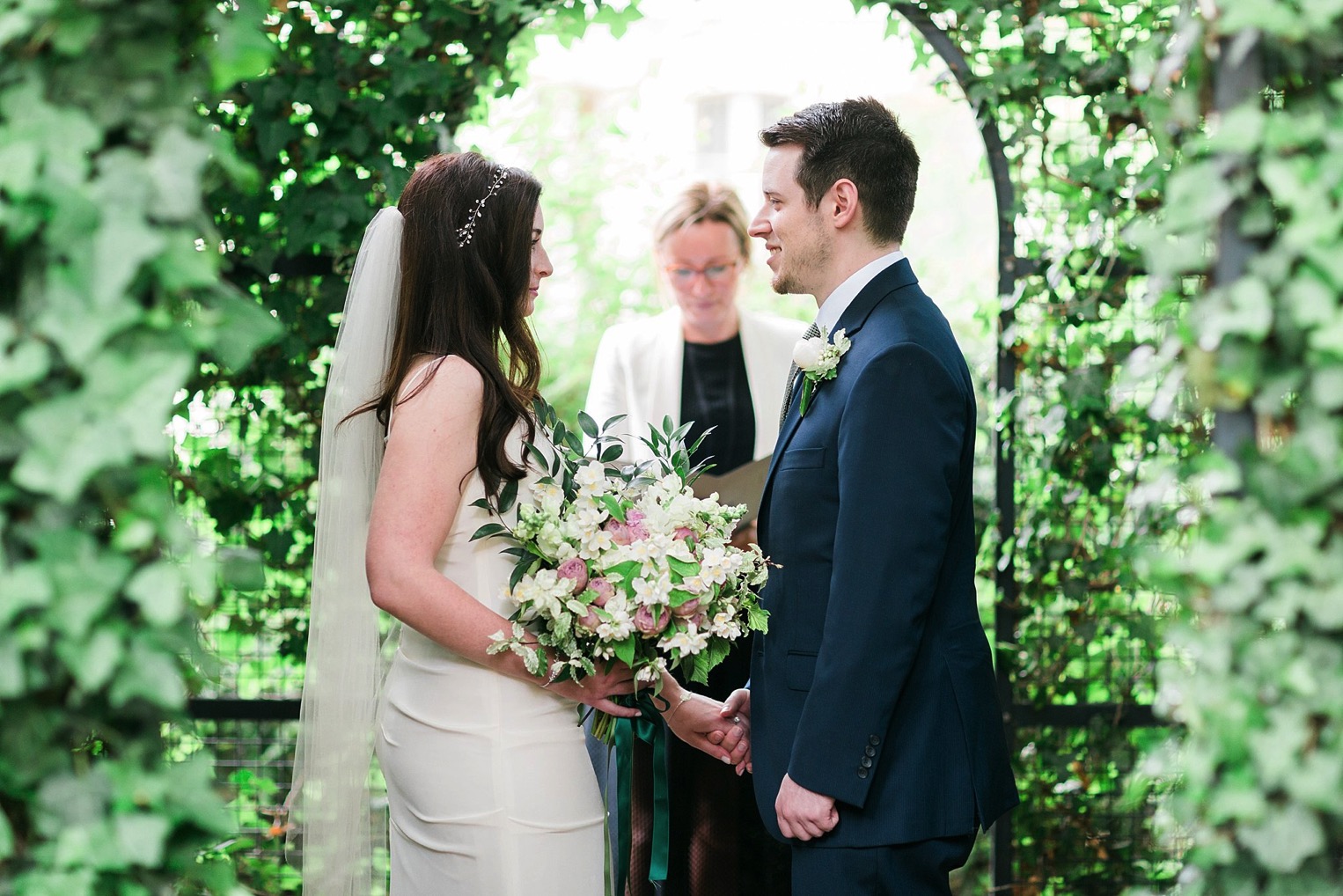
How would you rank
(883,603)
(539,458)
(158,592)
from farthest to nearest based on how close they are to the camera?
(539,458) < (883,603) < (158,592)

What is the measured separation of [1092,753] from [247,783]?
99.1 inches

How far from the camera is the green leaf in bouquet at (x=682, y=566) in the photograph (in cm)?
214

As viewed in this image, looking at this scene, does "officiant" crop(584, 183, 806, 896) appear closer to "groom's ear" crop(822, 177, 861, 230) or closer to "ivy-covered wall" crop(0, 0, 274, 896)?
"groom's ear" crop(822, 177, 861, 230)

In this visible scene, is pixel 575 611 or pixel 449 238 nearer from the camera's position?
pixel 575 611

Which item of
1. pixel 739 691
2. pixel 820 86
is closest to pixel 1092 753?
pixel 739 691

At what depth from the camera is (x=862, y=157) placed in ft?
7.75

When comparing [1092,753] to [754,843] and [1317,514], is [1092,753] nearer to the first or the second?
[754,843]

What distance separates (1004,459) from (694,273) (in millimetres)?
1120

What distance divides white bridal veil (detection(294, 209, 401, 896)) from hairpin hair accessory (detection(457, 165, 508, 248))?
175 mm

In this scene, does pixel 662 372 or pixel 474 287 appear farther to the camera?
pixel 662 372

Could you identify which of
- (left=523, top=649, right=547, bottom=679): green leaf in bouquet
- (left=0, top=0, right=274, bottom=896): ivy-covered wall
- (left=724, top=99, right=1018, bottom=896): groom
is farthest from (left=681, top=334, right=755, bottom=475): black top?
(left=0, top=0, right=274, bottom=896): ivy-covered wall

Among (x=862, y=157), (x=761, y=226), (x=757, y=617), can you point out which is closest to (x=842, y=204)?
(x=862, y=157)

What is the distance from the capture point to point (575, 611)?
211 centimetres

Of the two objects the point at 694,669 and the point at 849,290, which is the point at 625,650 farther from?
the point at 849,290
